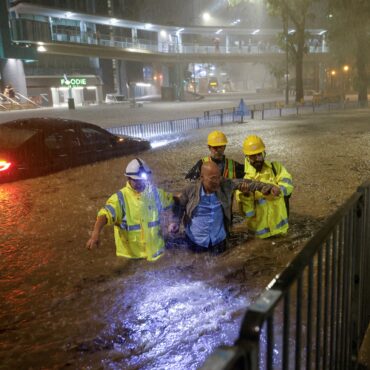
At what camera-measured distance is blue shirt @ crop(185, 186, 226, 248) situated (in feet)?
16.8

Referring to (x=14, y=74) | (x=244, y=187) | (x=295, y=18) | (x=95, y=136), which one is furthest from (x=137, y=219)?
(x=14, y=74)

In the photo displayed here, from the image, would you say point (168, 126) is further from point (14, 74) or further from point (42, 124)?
point (14, 74)

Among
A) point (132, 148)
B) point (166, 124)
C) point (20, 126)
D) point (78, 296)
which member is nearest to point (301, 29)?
point (166, 124)

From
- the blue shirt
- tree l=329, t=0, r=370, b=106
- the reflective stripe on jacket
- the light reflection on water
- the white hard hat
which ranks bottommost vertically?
the light reflection on water

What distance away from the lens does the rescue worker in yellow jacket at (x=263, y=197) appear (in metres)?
5.39

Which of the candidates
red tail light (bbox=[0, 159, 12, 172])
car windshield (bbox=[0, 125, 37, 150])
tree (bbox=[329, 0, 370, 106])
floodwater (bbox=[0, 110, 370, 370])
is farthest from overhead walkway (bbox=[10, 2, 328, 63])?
floodwater (bbox=[0, 110, 370, 370])

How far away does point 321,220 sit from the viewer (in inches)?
265

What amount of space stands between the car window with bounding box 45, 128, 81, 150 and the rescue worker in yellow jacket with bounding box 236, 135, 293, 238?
6032mm

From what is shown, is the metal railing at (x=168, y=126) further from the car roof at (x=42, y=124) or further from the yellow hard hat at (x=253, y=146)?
the yellow hard hat at (x=253, y=146)

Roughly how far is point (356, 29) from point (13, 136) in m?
29.6

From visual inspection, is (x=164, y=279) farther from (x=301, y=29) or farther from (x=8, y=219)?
(x=301, y=29)

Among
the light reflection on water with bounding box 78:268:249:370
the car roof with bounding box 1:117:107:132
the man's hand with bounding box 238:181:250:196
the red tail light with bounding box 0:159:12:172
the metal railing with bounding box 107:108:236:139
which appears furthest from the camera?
the metal railing with bounding box 107:108:236:139

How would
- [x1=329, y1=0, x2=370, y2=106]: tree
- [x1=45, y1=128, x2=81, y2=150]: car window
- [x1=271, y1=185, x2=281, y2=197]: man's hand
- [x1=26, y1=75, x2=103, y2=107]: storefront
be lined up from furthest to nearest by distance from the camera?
[x1=26, y1=75, x2=103, y2=107]: storefront
[x1=329, y1=0, x2=370, y2=106]: tree
[x1=45, y1=128, x2=81, y2=150]: car window
[x1=271, y1=185, x2=281, y2=197]: man's hand

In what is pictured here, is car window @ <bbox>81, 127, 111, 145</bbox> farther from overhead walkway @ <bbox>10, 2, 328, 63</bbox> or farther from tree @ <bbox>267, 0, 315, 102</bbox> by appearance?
overhead walkway @ <bbox>10, 2, 328, 63</bbox>
